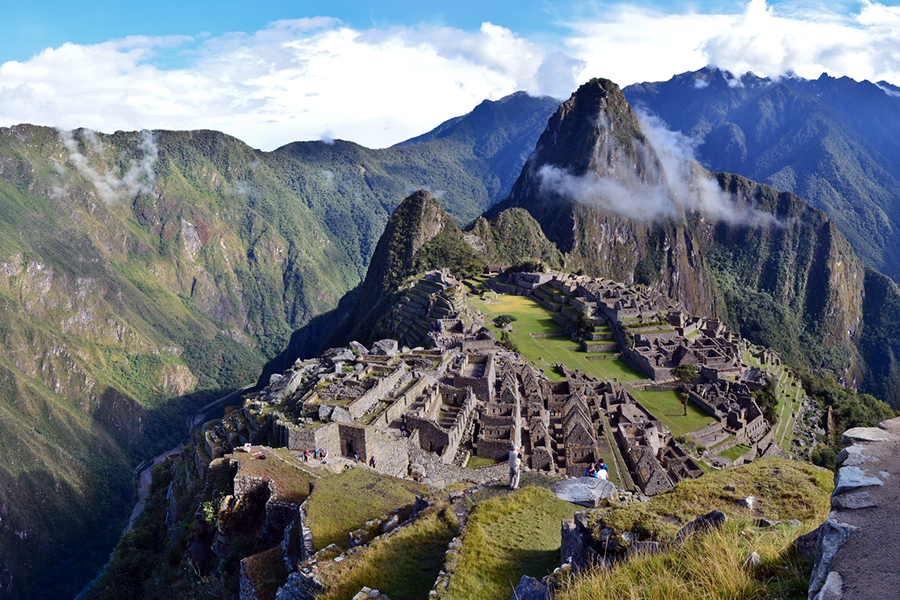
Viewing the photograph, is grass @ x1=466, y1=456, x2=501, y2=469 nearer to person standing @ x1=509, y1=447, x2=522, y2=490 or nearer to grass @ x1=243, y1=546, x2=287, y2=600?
person standing @ x1=509, y1=447, x2=522, y2=490

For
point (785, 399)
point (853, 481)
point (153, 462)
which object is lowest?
point (153, 462)

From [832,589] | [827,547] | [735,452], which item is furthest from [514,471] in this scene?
[735,452]

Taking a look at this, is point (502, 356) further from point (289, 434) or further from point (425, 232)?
point (425, 232)

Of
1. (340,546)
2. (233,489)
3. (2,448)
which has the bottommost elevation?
(2,448)

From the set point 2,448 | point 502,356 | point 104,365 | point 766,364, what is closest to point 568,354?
point 502,356

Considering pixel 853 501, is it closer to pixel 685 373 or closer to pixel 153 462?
pixel 685 373

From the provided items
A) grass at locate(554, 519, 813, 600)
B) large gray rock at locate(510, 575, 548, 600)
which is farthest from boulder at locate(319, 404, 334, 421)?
grass at locate(554, 519, 813, 600)

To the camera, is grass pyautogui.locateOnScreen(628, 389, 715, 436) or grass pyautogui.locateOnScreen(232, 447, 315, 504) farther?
grass pyautogui.locateOnScreen(628, 389, 715, 436)
